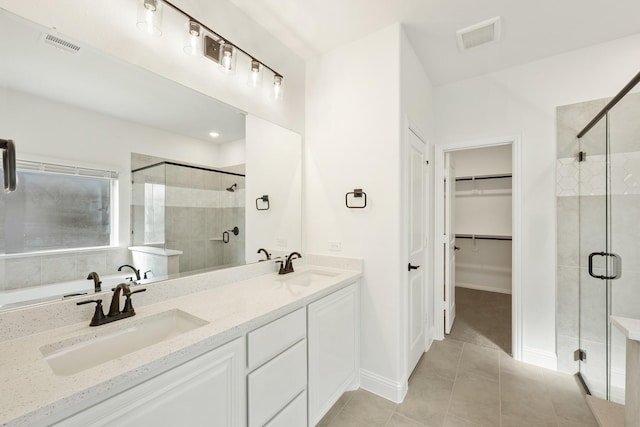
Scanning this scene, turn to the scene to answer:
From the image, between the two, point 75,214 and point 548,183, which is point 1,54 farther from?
point 548,183

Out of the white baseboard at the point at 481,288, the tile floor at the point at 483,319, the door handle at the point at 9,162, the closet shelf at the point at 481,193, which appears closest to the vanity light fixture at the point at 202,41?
the door handle at the point at 9,162

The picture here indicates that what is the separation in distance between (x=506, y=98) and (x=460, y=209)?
265 centimetres

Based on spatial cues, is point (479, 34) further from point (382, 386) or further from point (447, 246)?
point (382, 386)

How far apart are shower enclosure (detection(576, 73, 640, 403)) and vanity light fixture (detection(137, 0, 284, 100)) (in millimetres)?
2437

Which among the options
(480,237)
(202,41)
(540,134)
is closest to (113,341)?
(202,41)

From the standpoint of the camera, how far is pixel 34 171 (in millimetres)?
1108

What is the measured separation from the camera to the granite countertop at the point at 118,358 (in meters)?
0.69

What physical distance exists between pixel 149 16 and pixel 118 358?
1.59 meters

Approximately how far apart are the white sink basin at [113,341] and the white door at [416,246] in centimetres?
169

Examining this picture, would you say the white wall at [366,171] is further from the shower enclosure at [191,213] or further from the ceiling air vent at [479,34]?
the shower enclosure at [191,213]

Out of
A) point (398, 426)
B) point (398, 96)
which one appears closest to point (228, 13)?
point (398, 96)

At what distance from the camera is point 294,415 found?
1.46 m

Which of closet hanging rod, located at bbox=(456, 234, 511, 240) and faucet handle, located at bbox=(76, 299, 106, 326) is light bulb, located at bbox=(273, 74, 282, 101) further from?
closet hanging rod, located at bbox=(456, 234, 511, 240)

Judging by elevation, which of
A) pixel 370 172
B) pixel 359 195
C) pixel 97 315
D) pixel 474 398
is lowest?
pixel 474 398
